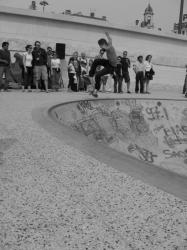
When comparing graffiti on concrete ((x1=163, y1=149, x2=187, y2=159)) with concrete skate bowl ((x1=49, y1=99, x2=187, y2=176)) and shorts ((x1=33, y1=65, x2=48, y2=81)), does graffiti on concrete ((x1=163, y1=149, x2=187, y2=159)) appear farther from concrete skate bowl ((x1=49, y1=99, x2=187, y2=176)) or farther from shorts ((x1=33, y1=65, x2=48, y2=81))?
shorts ((x1=33, y1=65, x2=48, y2=81))

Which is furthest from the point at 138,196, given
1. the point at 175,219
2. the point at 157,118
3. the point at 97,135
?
the point at 157,118

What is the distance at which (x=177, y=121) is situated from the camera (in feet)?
43.3

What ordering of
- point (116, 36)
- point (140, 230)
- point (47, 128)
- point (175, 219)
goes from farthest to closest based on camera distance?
point (116, 36), point (47, 128), point (175, 219), point (140, 230)

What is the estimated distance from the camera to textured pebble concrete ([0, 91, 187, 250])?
228 cm

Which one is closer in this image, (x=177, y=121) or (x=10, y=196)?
(x=10, y=196)

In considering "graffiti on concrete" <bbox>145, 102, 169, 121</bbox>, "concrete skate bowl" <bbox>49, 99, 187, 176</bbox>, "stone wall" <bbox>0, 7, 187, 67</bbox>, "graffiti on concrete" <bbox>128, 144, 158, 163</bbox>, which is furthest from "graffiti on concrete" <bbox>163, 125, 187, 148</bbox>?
"stone wall" <bbox>0, 7, 187, 67</bbox>

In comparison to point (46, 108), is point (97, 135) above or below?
below

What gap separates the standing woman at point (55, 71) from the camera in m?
14.3

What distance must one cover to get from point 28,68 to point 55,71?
5.02 ft

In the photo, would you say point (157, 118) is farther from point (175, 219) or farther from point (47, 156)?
point (175, 219)

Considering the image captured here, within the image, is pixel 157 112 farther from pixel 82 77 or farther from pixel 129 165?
pixel 129 165

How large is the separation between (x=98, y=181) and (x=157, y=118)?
962 centimetres

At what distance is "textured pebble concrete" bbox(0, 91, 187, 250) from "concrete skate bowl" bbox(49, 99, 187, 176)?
506cm

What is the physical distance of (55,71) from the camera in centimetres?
1445
